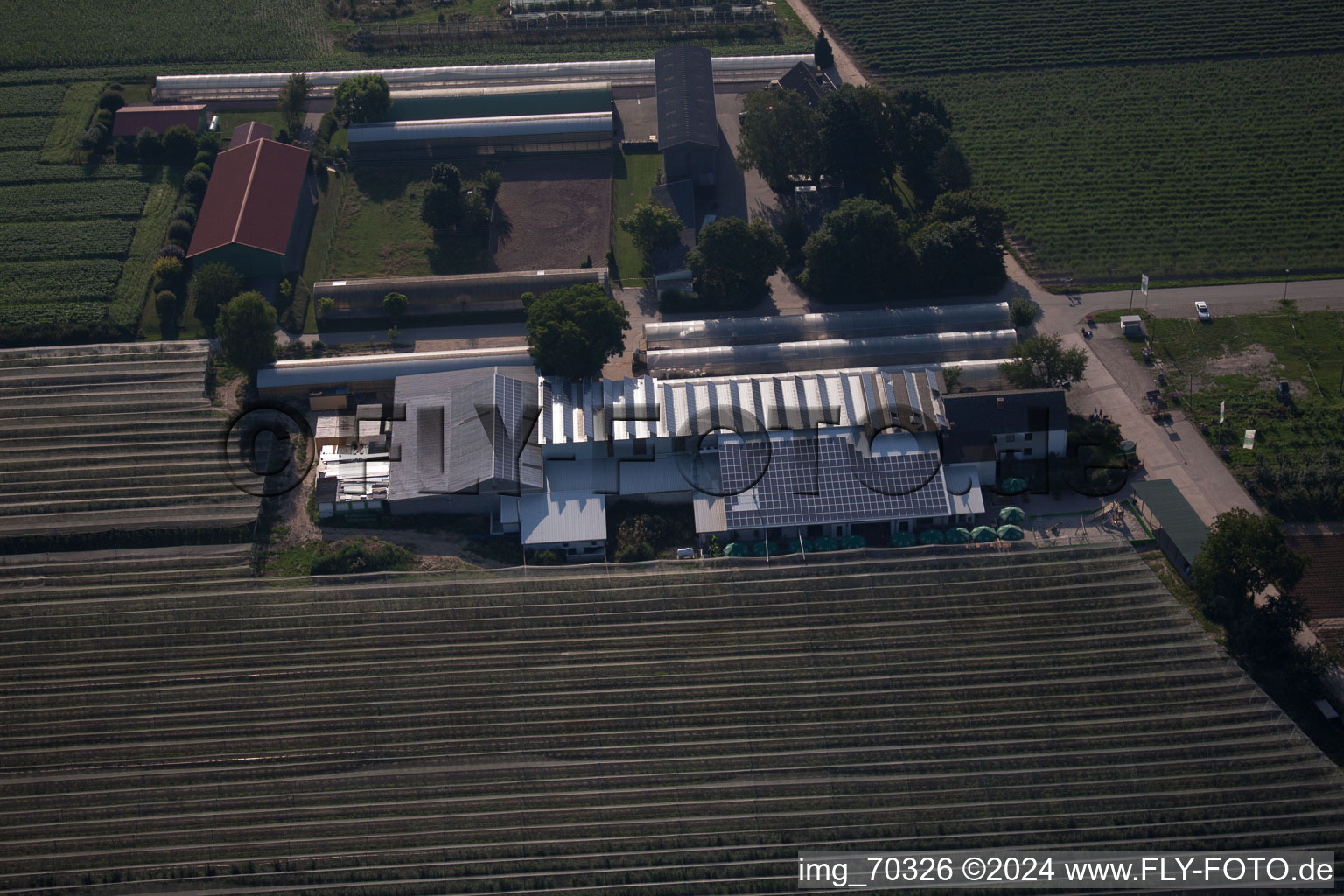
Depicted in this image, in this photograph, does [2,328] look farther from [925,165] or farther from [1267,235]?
[1267,235]

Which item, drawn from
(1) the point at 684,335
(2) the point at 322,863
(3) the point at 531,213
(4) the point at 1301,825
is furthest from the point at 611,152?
(4) the point at 1301,825

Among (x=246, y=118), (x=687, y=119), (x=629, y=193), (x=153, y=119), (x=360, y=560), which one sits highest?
(x=246, y=118)

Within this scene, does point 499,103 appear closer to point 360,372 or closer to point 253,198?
point 253,198

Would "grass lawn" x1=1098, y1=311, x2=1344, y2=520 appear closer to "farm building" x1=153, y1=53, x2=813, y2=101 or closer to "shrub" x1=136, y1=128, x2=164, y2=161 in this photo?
"farm building" x1=153, y1=53, x2=813, y2=101

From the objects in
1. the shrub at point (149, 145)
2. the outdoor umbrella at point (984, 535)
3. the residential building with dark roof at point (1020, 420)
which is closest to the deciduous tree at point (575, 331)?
the residential building with dark roof at point (1020, 420)

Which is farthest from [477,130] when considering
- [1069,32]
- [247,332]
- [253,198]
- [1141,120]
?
[1069,32]

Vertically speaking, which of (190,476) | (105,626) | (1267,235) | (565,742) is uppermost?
(1267,235)
